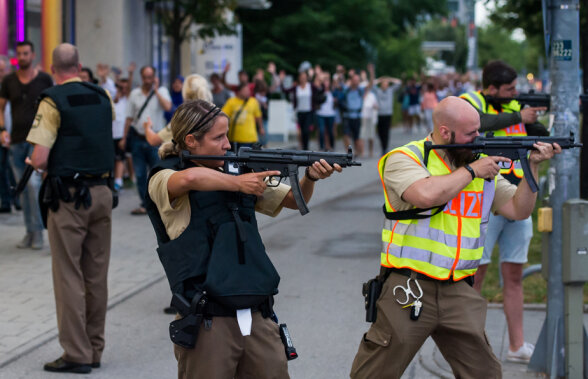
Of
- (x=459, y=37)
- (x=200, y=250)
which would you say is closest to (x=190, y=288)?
(x=200, y=250)

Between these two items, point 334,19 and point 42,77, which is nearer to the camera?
point 42,77

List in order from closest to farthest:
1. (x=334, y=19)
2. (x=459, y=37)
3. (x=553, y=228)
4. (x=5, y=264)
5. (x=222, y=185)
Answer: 1. (x=222, y=185)
2. (x=553, y=228)
3. (x=5, y=264)
4. (x=334, y=19)
5. (x=459, y=37)

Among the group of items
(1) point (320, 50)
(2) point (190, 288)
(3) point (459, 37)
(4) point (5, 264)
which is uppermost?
(3) point (459, 37)

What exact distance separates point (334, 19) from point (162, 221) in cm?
3262

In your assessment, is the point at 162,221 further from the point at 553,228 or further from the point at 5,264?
the point at 5,264

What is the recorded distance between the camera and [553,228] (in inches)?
238

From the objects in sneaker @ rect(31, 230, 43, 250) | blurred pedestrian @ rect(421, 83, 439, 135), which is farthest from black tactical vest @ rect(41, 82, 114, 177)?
blurred pedestrian @ rect(421, 83, 439, 135)

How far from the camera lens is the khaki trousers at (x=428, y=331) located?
432 centimetres

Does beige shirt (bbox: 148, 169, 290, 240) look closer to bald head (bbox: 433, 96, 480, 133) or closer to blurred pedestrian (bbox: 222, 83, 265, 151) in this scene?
bald head (bbox: 433, 96, 480, 133)

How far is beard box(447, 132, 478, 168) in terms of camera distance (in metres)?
4.34

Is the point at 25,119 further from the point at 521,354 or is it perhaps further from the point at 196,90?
the point at 521,354

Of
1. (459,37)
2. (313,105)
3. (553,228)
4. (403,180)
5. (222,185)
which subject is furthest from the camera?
(459,37)

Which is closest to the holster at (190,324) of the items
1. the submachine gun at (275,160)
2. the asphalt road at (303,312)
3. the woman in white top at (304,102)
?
the submachine gun at (275,160)

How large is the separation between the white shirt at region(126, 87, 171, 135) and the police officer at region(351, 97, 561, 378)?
25.9 ft
